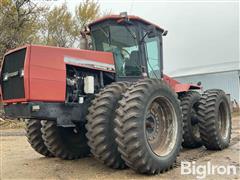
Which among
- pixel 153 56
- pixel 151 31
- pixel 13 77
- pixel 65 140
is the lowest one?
pixel 65 140

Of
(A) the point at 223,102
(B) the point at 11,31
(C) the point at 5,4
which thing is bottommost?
(A) the point at 223,102

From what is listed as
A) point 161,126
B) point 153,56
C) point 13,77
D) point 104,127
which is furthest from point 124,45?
point 13,77

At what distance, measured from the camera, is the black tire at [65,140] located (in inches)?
283

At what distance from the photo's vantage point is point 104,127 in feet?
19.4

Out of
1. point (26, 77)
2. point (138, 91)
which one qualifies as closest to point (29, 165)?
point (26, 77)

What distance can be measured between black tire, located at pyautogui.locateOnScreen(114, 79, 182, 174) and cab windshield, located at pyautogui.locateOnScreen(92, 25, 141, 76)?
40.0 inches

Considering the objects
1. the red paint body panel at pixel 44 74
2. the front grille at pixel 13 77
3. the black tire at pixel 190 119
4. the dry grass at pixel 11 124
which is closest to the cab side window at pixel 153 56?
the black tire at pixel 190 119

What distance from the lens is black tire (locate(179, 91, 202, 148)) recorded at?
8.48 m

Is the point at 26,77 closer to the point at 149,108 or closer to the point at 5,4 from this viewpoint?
the point at 149,108

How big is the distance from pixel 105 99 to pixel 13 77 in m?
1.46

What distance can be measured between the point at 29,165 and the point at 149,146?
243cm

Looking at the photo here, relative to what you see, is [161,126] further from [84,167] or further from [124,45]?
[124,45]

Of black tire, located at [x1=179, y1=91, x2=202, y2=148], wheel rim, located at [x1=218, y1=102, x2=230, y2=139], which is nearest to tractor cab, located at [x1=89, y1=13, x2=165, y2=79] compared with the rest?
Answer: black tire, located at [x1=179, y1=91, x2=202, y2=148]

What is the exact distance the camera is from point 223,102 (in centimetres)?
915
